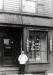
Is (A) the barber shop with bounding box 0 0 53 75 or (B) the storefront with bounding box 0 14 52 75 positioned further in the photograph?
(B) the storefront with bounding box 0 14 52 75

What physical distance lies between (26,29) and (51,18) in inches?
81.1

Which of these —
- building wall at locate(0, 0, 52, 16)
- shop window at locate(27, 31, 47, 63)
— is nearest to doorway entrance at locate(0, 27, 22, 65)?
shop window at locate(27, 31, 47, 63)

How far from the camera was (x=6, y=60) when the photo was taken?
15625 mm

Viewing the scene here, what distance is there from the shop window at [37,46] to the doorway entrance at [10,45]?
0.75 meters

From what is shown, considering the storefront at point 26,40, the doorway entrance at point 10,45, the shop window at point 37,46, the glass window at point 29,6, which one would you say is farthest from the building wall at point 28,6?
the shop window at point 37,46

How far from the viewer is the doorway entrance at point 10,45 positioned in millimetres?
15609

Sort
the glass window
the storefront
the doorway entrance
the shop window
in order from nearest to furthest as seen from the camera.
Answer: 1. the storefront
2. the doorway entrance
3. the glass window
4. the shop window

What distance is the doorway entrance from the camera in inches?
615

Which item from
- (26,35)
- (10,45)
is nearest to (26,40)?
(26,35)

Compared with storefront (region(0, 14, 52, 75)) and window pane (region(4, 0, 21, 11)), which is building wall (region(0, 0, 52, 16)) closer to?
window pane (region(4, 0, 21, 11))

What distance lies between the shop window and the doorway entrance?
751mm

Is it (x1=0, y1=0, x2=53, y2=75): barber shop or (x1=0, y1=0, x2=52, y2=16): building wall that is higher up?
(x1=0, y1=0, x2=52, y2=16): building wall

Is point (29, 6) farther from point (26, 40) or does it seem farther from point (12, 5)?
point (26, 40)

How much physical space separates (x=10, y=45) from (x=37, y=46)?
6.19ft
